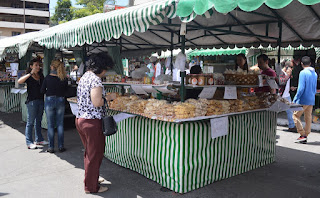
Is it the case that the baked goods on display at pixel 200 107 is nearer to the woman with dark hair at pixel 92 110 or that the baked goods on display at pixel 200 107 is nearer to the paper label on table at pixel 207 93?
the paper label on table at pixel 207 93

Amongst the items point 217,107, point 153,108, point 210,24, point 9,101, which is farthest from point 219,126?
point 9,101

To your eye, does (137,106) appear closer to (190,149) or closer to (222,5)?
(190,149)

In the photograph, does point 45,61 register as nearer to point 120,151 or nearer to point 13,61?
point 120,151

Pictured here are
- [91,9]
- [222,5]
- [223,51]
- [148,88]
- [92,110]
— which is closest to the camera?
[222,5]

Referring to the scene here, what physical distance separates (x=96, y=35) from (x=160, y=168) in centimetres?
255

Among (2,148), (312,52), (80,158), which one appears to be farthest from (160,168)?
(312,52)

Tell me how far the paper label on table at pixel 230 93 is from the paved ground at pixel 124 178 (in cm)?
144

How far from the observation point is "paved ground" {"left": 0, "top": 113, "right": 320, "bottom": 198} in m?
4.30

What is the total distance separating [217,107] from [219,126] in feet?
1.03

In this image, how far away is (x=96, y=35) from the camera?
4.89 m

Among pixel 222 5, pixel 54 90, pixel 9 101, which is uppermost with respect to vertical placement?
pixel 222 5

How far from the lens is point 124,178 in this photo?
4.88 m

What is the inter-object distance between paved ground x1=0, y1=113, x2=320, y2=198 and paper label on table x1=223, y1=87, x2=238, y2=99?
4.71ft

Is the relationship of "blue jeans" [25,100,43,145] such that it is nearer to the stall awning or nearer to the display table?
the display table
